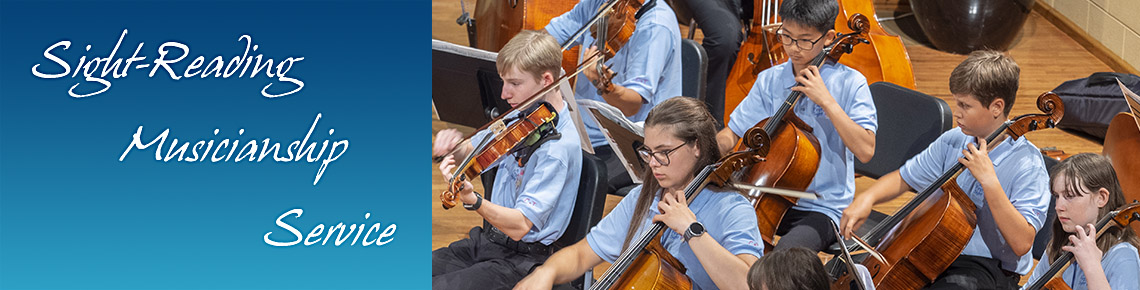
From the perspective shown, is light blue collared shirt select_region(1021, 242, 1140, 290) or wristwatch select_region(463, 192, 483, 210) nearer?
light blue collared shirt select_region(1021, 242, 1140, 290)

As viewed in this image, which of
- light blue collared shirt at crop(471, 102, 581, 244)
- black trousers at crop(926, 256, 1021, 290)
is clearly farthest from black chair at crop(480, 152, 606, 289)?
black trousers at crop(926, 256, 1021, 290)

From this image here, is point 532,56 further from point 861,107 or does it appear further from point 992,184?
point 992,184

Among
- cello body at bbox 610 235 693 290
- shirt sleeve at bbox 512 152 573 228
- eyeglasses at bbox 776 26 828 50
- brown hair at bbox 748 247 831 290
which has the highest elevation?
brown hair at bbox 748 247 831 290

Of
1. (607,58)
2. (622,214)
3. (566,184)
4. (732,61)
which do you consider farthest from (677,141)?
(732,61)

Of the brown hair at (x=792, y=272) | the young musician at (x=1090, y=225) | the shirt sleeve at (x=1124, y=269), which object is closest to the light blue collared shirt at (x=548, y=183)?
the brown hair at (x=792, y=272)

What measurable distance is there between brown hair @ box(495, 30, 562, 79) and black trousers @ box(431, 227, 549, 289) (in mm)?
402

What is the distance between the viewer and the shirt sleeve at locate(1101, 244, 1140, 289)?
1.99m

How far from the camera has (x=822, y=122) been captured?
2.67m

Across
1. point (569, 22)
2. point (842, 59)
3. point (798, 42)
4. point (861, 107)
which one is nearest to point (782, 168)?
point (861, 107)

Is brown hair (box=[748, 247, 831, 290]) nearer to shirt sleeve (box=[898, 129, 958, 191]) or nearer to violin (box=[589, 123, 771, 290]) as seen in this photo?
violin (box=[589, 123, 771, 290])

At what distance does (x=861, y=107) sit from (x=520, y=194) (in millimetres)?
857

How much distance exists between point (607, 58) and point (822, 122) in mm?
675

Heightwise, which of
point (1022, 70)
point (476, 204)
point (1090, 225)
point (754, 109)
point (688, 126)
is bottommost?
point (1022, 70)

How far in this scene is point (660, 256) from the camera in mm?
1967
